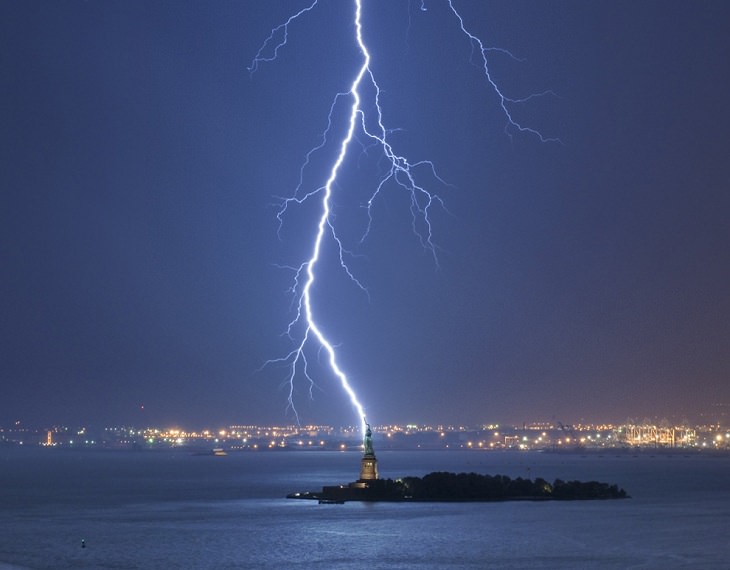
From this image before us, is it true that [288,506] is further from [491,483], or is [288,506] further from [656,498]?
[656,498]

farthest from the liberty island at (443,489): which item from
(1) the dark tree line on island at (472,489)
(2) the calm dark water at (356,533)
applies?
(2) the calm dark water at (356,533)

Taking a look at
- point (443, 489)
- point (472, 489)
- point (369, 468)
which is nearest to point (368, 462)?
point (369, 468)

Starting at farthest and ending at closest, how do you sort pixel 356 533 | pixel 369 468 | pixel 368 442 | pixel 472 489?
1. pixel 472 489
2. pixel 369 468
3. pixel 368 442
4. pixel 356 533

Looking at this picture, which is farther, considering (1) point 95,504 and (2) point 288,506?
(1) point 95,504

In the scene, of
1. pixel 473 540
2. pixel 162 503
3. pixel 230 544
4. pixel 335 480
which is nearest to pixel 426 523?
pixel 473 540

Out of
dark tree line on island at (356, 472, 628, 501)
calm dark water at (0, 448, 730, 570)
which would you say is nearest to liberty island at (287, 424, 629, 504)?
dark tree line on island at (356, 472, 628, 501)

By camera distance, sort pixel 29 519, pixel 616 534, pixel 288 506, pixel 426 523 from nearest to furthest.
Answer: pixel 616 534, pixel 426 523, pixel 29 519, pixel 288 506

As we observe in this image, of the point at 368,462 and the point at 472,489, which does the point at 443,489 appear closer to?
the point at 472,489

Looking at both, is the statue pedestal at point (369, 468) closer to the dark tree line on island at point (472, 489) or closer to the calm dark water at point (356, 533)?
the dark tree line on island at point (472, 489)
